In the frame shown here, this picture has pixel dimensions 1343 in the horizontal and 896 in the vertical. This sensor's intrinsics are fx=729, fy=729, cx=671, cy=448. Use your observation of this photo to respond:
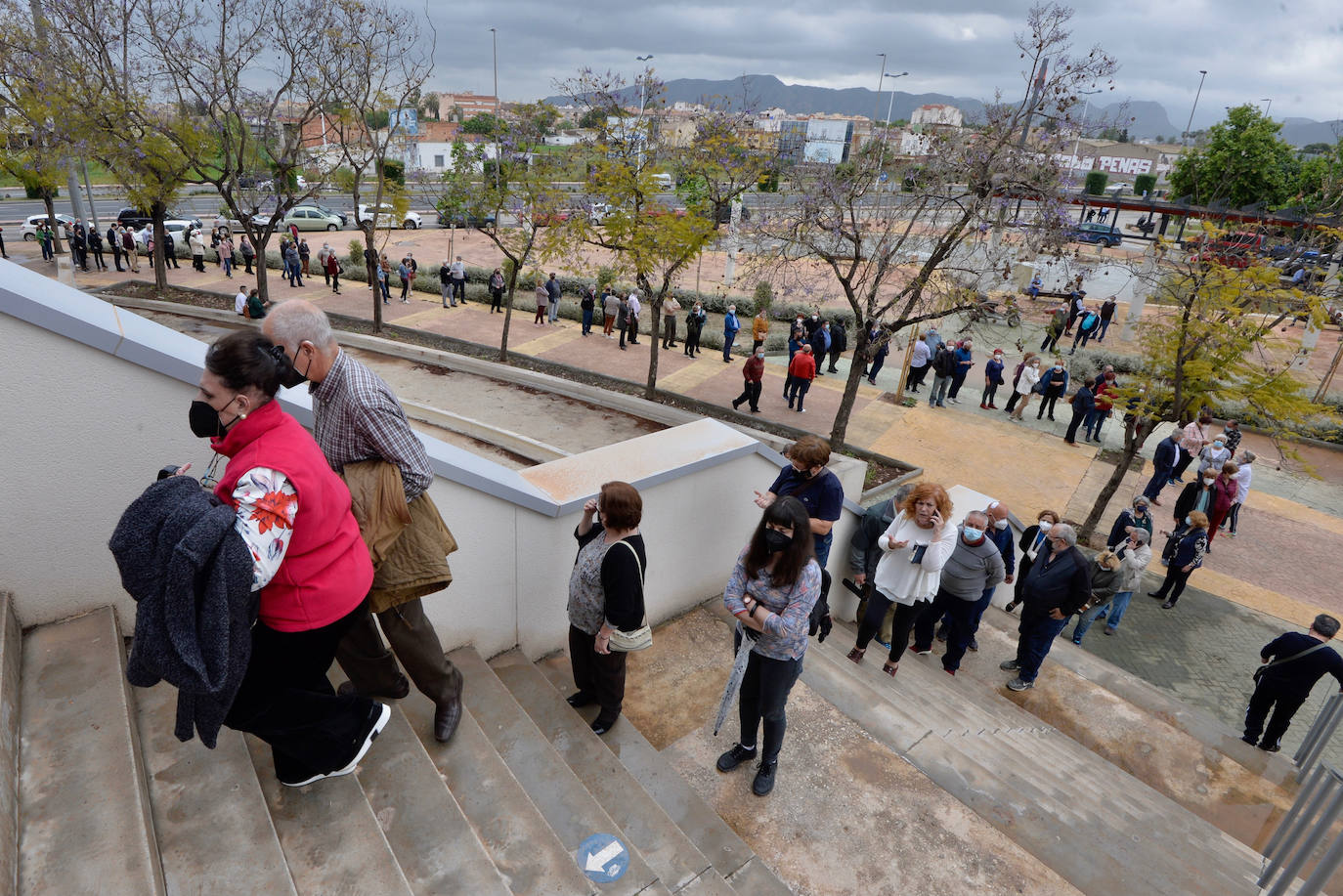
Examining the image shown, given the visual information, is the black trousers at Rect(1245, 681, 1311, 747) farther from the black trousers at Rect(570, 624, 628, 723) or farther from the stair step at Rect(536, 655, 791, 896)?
the black trousers at Rect(570, 624, 628, 723)

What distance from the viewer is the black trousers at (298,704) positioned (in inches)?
96.3

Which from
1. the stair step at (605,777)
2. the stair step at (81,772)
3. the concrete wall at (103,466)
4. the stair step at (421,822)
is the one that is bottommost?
the stair step at (605,777)

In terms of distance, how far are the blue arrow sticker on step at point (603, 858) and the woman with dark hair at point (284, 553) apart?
0.97 metres

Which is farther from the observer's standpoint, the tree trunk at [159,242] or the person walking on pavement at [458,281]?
the person walking on pavement at [458,281]

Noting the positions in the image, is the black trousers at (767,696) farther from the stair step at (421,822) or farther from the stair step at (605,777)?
the stair step at (421,822)

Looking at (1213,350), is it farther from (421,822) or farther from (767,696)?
(421,822)

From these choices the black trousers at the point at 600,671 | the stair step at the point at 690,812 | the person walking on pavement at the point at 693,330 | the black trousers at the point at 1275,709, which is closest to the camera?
the stair step at the point at 690,812

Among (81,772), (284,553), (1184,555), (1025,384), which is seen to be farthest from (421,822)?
(1025,384)

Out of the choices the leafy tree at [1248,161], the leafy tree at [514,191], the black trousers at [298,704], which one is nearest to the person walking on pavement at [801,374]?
the leafy tree at [514,191]

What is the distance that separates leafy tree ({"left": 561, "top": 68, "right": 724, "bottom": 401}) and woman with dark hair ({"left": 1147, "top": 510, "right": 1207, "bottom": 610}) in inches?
346

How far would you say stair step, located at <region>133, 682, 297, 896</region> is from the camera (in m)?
2.33

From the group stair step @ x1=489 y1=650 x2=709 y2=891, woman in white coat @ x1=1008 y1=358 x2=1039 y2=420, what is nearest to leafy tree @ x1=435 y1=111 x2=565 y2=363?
woman in white coat @ x1=1008 y1=358 x2=1039 y2=420

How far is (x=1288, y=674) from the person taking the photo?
239 inches

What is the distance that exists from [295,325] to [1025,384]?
15745mm
